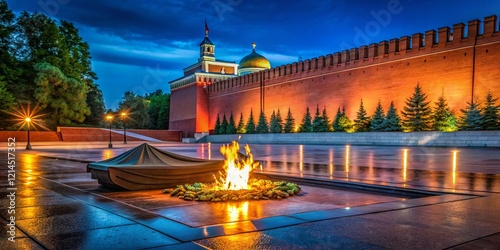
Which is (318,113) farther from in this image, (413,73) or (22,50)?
(22,50)

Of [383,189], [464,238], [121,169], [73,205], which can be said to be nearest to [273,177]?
[383,189]

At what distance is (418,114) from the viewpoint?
21891 millimetres

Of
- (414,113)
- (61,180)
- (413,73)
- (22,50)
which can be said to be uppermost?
(22,50)

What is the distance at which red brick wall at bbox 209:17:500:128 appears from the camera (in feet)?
67.4

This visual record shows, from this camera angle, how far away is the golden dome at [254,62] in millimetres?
45719

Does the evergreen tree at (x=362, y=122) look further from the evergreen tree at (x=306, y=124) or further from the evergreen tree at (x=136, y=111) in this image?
the evergreen tree at (x=136, y=111)

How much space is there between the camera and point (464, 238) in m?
2.85

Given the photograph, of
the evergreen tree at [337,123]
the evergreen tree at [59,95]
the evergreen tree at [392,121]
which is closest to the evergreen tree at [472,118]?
the evergreen tree at [392,121]

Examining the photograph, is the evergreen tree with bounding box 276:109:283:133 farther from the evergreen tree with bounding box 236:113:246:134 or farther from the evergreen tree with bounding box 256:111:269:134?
the evergreen tree with bounding box 236:113:246:134

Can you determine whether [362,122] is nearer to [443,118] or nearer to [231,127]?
[443,118]

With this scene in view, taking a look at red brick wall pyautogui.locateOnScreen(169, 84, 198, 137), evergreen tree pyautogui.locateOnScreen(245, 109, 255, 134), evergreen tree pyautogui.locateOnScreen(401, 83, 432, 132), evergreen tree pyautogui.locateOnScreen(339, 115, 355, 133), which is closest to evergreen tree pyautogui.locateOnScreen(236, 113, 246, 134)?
evergreen tree pyautogui.locateOnScreen(245, 109, 255, 134)

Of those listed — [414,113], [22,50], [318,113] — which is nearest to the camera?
[414,113]

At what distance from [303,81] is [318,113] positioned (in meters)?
4.01

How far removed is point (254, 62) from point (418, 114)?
26501mm
